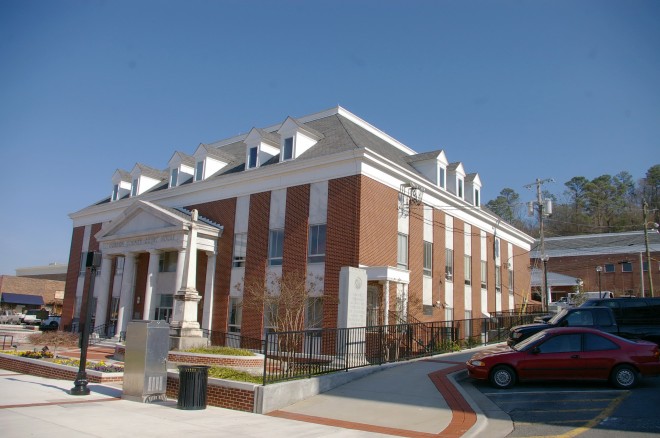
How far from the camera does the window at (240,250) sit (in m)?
28.6

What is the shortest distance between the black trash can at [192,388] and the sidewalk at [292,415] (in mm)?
257

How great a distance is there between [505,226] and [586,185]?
185 ft

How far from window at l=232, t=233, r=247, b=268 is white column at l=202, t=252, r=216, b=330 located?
1.47m

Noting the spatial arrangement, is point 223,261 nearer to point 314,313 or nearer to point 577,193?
point 314,313

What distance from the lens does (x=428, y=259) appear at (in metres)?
29.1

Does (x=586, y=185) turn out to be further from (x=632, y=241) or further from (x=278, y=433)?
(x=278, y=433)

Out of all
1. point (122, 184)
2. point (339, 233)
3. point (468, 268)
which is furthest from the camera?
point (122, 184)

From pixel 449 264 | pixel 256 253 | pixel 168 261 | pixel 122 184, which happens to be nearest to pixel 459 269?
pixel 449 264

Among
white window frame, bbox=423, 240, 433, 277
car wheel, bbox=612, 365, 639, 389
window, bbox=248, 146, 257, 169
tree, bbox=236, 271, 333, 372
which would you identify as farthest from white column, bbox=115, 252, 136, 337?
car wheel, bbox=612, 365, 639, 389

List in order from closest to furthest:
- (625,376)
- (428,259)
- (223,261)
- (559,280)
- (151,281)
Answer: (625,376) → (428,259) → (223,261) → (151,281) → (559,280)

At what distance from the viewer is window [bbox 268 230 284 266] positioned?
88.1ft

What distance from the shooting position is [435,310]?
96.2ft

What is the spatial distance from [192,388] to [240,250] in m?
17.6

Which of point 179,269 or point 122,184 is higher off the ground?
point 122,184
